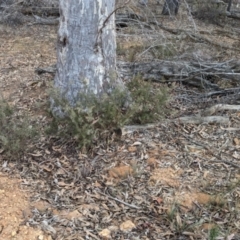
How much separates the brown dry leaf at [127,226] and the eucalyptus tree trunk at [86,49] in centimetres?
153

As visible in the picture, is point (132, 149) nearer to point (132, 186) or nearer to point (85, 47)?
point (132, 186)

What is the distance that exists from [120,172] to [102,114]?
0.62m

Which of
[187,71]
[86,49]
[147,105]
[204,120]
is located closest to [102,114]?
[147,105]

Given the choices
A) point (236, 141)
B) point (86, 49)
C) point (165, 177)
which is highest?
point (86, 49)

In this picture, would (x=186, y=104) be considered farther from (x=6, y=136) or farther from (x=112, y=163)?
(x=6, y=136)

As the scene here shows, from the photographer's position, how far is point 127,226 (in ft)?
9.36

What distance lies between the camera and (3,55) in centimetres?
688

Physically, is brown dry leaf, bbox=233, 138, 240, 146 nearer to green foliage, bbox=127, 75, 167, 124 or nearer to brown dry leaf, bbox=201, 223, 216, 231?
green foliage, bbox=127, 75, 167, 124

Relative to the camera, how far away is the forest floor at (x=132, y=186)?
9.26 feet

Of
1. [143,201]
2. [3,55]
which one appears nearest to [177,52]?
[3,55]

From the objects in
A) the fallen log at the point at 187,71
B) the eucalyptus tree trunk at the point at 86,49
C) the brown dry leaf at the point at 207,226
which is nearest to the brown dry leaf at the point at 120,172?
the brown dry leaf at the point at 207,226

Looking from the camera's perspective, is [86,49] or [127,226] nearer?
[127,226]

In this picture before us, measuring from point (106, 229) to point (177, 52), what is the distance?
13.2 ft

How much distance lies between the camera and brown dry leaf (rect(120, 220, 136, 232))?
2826 millimetres
